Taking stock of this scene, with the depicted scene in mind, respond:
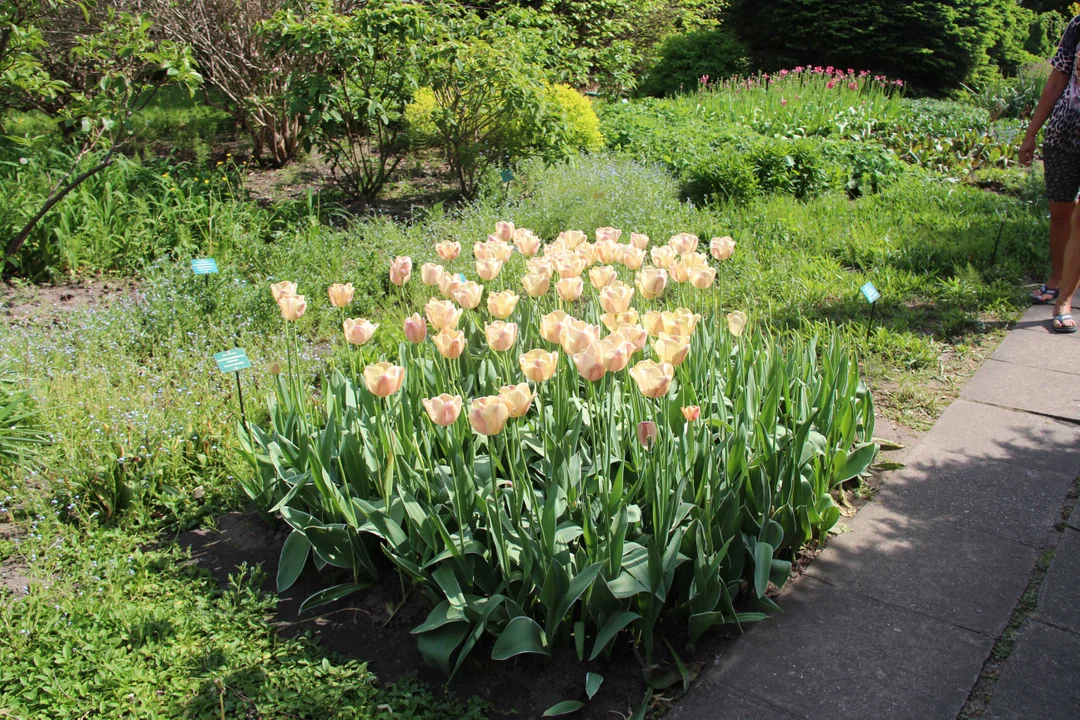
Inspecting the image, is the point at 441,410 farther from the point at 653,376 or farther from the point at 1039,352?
the point at 1039,352

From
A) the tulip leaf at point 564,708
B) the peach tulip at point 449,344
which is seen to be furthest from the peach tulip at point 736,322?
the tulip leaf at point 564,708

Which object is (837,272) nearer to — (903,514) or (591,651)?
(903,514)

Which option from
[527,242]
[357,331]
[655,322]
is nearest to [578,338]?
[655,322]

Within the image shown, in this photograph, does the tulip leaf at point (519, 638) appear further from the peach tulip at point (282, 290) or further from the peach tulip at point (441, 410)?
the peach tulip at point (282, 290)

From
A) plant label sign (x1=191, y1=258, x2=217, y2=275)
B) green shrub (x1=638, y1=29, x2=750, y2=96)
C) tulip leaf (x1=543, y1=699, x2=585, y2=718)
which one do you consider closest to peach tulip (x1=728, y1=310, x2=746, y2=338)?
tulip leaf (x1=543, y1=699, x2=585, y2=718)

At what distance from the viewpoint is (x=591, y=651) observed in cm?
227

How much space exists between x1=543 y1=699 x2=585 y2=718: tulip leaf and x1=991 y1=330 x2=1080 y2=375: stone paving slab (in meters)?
3.09

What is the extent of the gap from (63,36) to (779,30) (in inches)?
397

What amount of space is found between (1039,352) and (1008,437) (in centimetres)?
108

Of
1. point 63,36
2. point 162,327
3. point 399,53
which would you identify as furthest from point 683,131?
point 63,36

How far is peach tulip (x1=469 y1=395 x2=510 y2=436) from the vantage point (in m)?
2.00

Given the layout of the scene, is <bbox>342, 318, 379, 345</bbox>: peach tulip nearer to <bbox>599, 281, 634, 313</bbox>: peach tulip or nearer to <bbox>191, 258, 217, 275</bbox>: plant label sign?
<bbox>599, 281, 634, 313</bbox>: peach tulip

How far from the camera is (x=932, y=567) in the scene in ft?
8.48

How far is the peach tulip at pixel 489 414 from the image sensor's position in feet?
6.57
